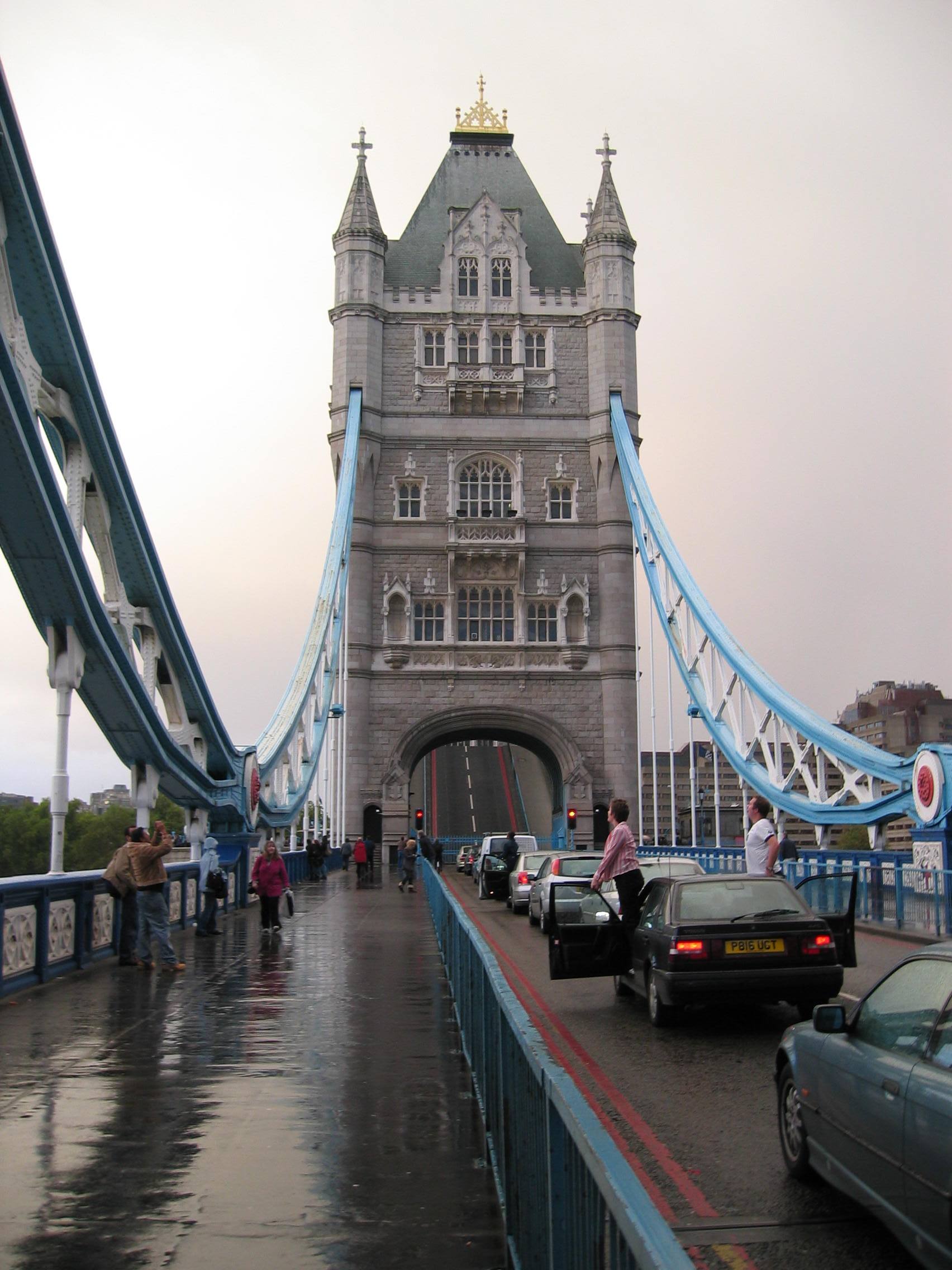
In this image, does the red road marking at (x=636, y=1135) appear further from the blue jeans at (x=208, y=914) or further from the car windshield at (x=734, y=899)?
the blue jeans at (x=208, y=914)

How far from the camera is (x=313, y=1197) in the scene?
211 inches

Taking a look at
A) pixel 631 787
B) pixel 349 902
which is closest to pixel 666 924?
pixel 349 902

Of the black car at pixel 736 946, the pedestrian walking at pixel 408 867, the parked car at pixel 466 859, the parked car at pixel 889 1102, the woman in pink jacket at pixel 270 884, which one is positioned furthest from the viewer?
the parked car at pixel 466 859

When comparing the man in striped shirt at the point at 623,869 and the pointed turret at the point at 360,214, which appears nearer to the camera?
the man in striped shirt at the point at 623,869

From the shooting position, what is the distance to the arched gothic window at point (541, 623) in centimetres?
4956

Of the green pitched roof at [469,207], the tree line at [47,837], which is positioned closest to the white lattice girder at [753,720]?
the green pitched roof at [469,207]

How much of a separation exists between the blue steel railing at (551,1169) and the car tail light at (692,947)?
2847mm

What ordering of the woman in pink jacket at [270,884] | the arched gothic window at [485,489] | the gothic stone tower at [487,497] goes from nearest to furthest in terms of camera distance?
the woman in pink jacket at [270,884]
the gothic stone tower at [487,497]
the arched gothic window at [485,489]

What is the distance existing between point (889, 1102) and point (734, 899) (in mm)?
5238

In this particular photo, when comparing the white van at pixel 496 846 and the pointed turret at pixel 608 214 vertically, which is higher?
the pointed turret at pixel 608 214

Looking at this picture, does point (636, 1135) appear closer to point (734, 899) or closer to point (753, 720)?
point (734, 899)

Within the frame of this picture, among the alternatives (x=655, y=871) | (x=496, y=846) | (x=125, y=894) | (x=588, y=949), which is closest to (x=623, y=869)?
(x=588, y=949)

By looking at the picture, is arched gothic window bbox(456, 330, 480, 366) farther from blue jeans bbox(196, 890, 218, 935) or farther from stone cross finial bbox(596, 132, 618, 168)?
blue jeans bbox(196, 890, 218, 935)

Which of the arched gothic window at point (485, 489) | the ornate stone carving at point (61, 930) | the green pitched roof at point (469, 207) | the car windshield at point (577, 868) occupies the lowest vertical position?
the ornate stone carving at point (61, 930)
